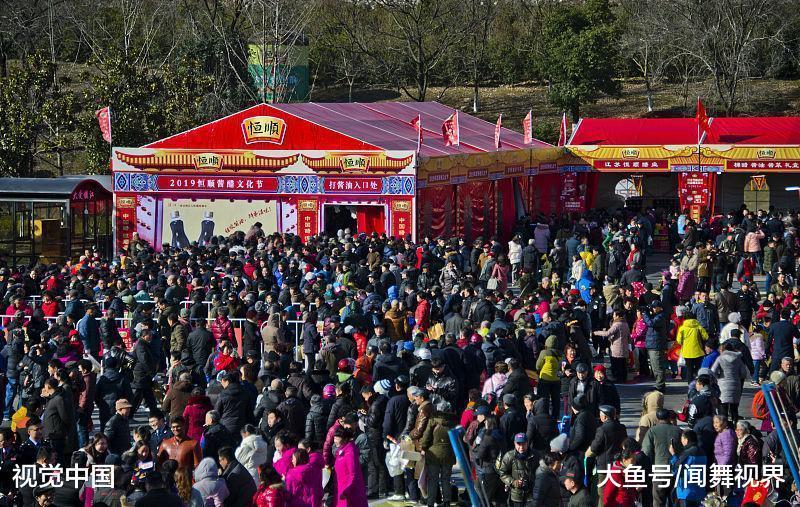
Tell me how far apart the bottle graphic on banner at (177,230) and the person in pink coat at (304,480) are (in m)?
20.7

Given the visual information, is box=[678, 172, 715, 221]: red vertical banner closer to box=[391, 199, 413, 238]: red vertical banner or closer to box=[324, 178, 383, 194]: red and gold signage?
box=[391, 199, 413, 238]: red vertical banner

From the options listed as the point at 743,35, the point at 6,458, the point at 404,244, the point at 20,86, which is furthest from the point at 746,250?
the point at 743,35

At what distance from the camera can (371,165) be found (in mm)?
30109

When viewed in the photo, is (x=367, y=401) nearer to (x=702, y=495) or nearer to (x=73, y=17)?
(x=702, y=495)

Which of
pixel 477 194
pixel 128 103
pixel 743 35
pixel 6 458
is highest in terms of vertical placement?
pixel 743 35

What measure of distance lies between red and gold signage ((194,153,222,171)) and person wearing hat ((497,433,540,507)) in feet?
66.6

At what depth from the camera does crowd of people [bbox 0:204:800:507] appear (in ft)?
37.9

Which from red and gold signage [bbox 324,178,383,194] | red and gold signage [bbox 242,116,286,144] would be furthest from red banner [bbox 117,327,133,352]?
red and gold signage [bbox 242,116,286,144]

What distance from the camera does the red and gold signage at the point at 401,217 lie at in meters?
30.0

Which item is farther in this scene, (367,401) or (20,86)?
(20,86)

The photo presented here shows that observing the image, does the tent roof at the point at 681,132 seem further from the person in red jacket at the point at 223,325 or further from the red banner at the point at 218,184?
the person in red jacket at the point at 223,325

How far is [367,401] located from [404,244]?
12310 millimetres

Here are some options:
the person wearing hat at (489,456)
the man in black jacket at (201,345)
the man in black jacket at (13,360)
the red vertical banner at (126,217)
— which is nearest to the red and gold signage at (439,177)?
the red vertical banner at (126,217)

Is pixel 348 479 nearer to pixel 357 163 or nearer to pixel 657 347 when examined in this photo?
pixel 657 347
